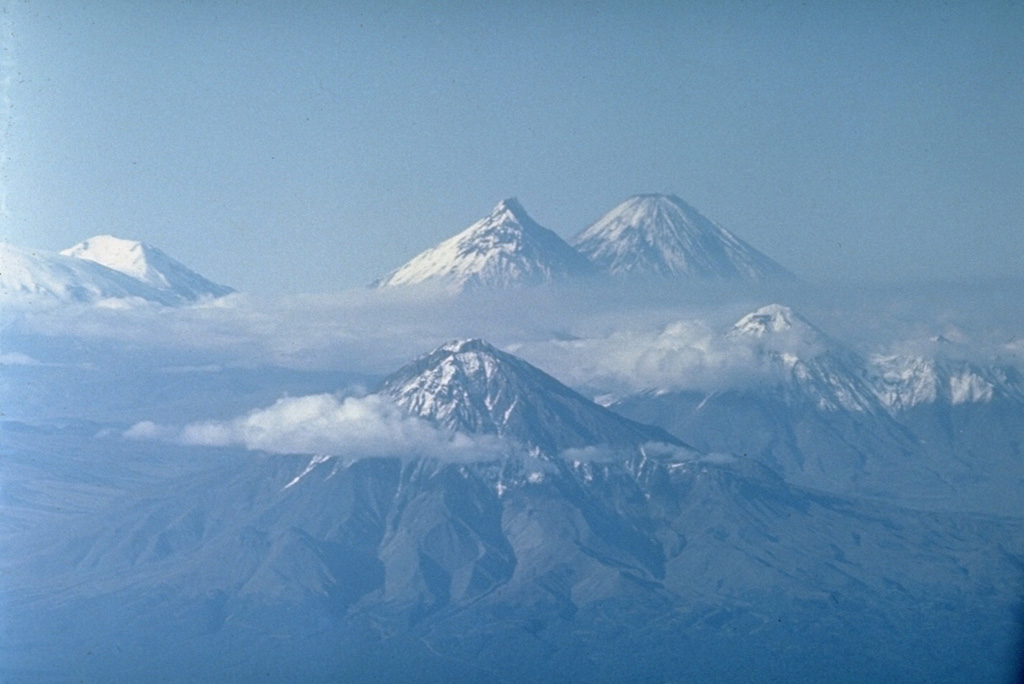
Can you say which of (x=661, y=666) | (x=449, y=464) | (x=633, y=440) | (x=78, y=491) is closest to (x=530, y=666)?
(x=661, y=666)

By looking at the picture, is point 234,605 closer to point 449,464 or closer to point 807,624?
point 449,464

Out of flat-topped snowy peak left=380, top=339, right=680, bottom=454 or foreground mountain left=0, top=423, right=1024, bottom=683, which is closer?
foreground mountain left=0, top=423, right=1024, bottom=683

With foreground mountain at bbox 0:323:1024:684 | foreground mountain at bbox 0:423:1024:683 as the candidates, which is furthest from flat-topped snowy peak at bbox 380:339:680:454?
foreground mountain at bbox 0:423:1024:683

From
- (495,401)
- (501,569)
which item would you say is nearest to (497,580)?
(501,569)

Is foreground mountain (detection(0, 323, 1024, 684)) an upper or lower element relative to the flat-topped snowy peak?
lower

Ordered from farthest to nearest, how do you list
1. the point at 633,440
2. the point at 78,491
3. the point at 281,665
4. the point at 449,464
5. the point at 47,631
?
1. the point at 78,491
2. the point at 633,440
3. the point at 449,464
4. the point at 47,631
5. the point at 281,665

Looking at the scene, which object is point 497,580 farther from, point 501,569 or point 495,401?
point 495,401

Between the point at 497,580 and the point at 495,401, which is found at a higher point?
the point at 495,401

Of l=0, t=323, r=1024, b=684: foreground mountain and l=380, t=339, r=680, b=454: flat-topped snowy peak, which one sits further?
l=380, t=339, r=680, b=454: flat-topped snowy peak

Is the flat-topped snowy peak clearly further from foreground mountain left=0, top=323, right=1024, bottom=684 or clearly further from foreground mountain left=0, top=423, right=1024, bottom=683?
foreground mountain left=0, top=423, right=1024, bottom=683
